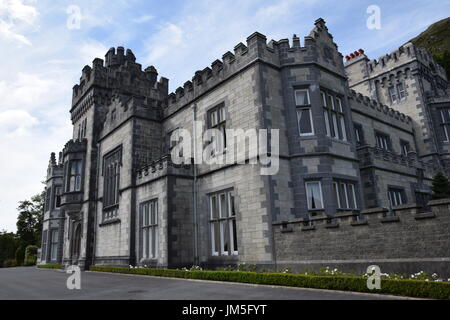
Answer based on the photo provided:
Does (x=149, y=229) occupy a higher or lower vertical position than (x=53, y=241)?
lower

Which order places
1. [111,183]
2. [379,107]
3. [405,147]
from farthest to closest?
[405,147] < [379,107] < [111,183]

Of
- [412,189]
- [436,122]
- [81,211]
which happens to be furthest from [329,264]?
[436,122]

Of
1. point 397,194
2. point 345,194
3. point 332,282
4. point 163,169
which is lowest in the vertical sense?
point 332,282

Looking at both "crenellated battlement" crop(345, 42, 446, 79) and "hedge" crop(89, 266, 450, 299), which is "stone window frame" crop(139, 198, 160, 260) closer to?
"hedge" crop(89, 266, 450, 299)

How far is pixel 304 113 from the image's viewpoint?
619 inches

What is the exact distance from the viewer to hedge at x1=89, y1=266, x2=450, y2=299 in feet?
25.3

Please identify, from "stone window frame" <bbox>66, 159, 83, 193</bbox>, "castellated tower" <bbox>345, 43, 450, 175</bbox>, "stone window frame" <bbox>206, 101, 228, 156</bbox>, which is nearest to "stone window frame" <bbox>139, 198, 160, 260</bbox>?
"stone window frame" <bbox>206, 101, 228, 156</bbox>

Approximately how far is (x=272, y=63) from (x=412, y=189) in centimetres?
1298

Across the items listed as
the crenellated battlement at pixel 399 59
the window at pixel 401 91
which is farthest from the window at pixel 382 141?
the crenellated battlement at pixel 399 59

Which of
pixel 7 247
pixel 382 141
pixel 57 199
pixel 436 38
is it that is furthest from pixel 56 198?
pixel 436 38

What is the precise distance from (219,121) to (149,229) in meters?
7.21

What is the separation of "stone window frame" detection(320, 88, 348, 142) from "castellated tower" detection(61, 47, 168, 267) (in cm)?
1108

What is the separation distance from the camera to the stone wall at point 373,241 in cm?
935

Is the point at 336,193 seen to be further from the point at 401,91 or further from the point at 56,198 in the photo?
the point at 56,198
